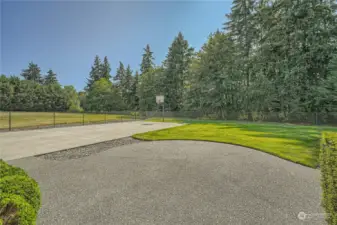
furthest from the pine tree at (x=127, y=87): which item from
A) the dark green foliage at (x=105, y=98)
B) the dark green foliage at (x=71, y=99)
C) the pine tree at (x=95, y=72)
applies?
the pine tree at (x=95, y=72)

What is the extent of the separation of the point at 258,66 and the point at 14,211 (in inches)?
852

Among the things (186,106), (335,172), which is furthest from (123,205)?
(186,106)

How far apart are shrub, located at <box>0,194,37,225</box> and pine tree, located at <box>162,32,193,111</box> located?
27.5 metres

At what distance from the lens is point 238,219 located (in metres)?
2.09

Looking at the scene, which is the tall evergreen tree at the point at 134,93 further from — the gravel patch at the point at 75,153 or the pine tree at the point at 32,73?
the pine tree at the point at 32,73

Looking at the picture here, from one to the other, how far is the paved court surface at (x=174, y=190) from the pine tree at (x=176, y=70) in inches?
967

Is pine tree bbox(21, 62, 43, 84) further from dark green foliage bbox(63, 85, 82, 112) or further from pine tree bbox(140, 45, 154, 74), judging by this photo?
pine tree bbox(140, 45, 154, 74)

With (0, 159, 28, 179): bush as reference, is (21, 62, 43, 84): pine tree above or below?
above

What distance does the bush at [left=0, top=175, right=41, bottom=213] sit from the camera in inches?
47.7

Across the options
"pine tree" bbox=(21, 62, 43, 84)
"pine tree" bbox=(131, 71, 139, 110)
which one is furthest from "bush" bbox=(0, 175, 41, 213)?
"pine tree" bbox=(21, 62, 43, 84)

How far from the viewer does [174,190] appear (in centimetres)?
285

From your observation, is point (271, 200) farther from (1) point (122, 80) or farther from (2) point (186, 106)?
(1) point (122, 80)

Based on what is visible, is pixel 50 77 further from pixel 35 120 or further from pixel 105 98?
pixel 35 120

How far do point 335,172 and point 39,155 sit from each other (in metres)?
6.20
